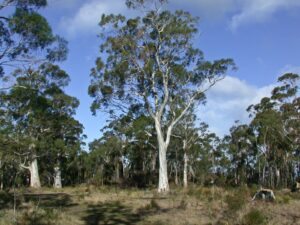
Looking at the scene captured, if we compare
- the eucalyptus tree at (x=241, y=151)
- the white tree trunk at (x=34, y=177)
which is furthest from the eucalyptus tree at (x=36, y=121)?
the eucalyptus tree at (x=241, y=151)

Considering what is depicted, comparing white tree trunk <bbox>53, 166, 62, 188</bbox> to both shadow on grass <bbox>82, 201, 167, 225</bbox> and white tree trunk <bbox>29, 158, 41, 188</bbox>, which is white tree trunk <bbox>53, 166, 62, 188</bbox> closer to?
white tree trunk <bbox>29, 158, 41, 188</bbox>

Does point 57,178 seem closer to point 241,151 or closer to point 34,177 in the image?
point 34,177

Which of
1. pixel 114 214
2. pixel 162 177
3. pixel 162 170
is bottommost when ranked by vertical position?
pixel 114 214

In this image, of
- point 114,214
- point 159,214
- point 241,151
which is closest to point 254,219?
point 159,214

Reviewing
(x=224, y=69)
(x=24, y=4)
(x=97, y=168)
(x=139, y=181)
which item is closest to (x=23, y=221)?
(x=24, y=4)

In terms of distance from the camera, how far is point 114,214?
13.9 meters

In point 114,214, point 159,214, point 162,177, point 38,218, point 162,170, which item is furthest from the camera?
point 162,170

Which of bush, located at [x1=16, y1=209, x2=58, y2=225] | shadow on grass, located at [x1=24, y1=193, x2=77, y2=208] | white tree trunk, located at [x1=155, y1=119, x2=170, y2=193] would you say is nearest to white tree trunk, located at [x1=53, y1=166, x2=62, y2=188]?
white tree trunk, located at [x1=155, y1=119, x2=170, y2=193]

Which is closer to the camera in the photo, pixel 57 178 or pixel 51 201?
pixel 51 201

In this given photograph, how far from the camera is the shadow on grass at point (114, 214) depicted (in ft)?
40.1

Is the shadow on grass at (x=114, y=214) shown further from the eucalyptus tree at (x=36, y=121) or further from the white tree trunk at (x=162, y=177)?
the eucalyptus tree at (x=36, y=121)

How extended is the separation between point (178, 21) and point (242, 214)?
61.7ft

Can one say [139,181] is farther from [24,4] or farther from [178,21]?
[24,4]

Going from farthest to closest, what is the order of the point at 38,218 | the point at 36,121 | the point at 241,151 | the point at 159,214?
the point at 241,151, the point at 36,121, the point at 159,214, the point at 38,218
